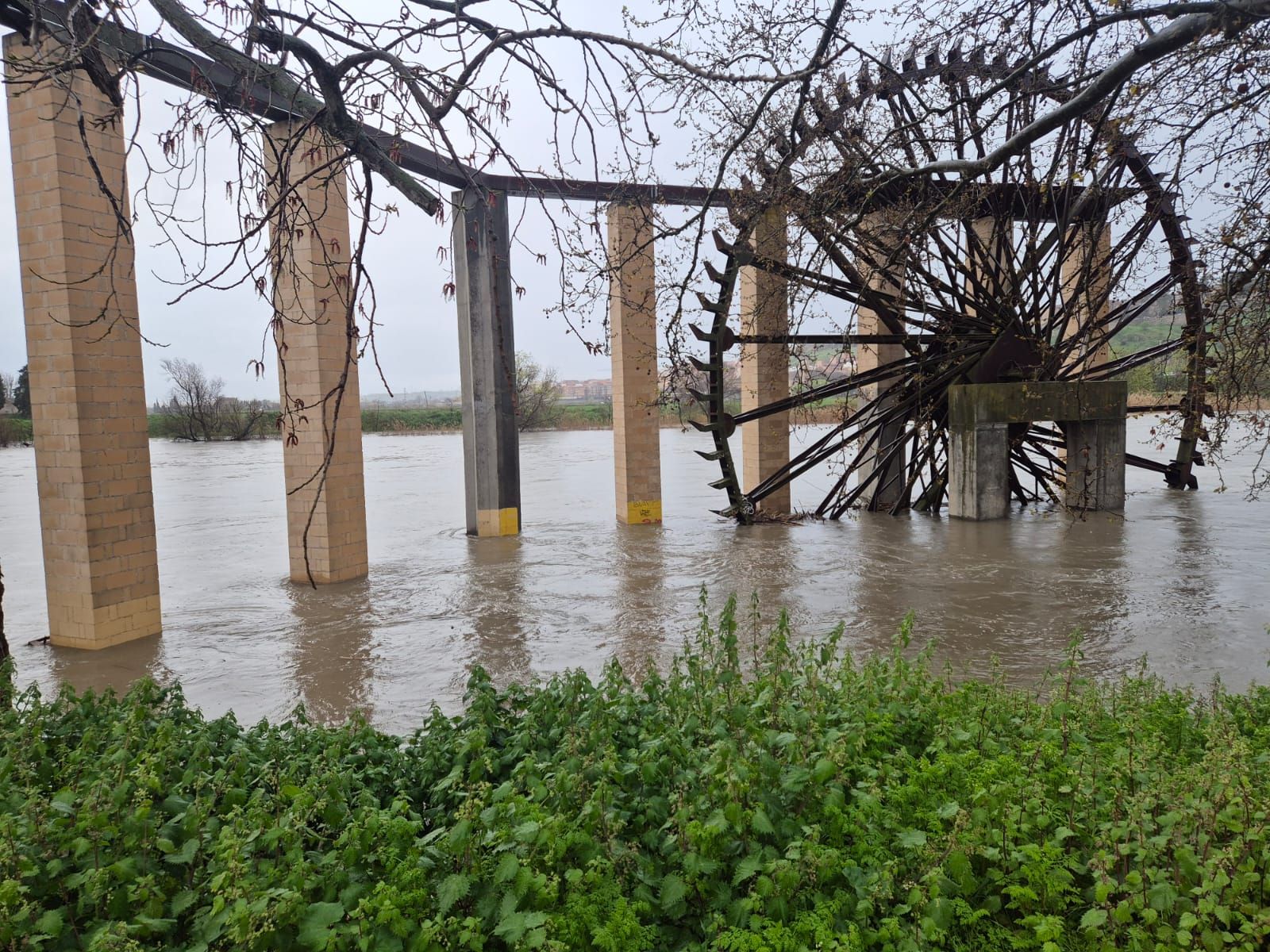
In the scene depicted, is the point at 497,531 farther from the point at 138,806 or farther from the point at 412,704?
the point at 138,806

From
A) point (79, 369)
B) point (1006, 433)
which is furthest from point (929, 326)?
point (79, 369)

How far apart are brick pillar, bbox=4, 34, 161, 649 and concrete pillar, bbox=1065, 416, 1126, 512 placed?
11.7 metres

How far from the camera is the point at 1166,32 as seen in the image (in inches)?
154

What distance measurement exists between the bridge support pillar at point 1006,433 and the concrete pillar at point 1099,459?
11 millimetres

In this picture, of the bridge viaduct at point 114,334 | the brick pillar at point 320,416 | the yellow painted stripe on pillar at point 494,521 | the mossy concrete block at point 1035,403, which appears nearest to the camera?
the bridge viaduct at point 114,334

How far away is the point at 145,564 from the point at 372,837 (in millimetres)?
5881

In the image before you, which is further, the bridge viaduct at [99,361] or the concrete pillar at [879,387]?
the concrete pillar at [879,387]

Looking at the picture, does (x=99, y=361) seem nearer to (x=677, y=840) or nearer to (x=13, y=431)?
(x=677, y=840)

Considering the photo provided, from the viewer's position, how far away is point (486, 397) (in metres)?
12.6

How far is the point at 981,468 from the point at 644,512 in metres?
4.82

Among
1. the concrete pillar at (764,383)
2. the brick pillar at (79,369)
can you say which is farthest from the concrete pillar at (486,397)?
the brick pillar at (79,369)

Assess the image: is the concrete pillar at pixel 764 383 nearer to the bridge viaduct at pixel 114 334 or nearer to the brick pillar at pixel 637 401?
the brick pillar at pixel 637 401

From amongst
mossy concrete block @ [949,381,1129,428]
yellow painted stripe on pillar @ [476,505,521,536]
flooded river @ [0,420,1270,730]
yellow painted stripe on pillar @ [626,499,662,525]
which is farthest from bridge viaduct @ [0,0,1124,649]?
yellow painted stripe on pillar @ [626,499,662,525]

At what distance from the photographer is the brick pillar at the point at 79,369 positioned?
22.6 feet
